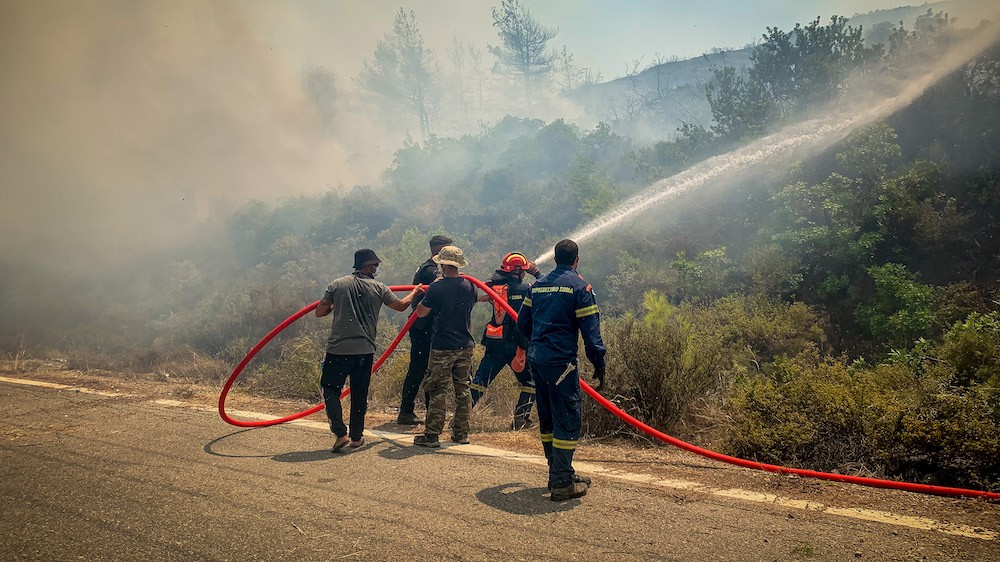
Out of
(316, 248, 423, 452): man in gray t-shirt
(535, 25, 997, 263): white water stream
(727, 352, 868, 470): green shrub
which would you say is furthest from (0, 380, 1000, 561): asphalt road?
(535, 25, 997, 263): white water stream

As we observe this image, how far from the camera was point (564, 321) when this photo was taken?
457 centimetres

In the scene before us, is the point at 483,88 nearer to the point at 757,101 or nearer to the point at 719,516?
the point at 757,101

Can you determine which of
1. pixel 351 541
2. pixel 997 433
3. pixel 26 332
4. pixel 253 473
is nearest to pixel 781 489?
pixel 997 433

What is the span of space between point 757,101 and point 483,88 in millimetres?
50692

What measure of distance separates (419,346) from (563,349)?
287 centimetres

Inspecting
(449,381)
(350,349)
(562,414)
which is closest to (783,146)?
(449,381)

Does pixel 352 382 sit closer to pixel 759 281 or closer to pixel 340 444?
pixel 340 444

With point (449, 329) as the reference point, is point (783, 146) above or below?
above

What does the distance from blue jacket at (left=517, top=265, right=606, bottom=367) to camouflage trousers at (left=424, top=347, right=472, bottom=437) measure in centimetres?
180

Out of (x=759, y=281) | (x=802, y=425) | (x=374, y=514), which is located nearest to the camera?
(x=374, y=514)

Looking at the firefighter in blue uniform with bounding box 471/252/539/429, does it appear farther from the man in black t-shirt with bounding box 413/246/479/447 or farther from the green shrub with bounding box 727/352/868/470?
the green shrub with bounding box 727/352/868/470

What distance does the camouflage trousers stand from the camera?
20.3 feet

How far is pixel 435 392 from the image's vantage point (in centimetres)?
621

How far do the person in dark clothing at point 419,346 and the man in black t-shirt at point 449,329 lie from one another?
24.4 inches
